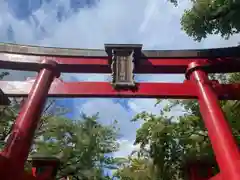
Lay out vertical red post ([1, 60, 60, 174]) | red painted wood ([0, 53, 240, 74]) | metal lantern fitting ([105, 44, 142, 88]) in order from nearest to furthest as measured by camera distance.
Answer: vertical red post ([1, 60, 60, 174])
metal lantern fitting ([105, 44, 142, 88])
red painted wood ([0, 53, 240, 74])

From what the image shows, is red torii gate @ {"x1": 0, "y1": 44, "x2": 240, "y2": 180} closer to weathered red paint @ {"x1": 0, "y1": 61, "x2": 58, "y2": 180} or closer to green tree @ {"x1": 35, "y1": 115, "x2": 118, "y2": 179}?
weathered red paint @ {"x1": 0, "y1": 61, "x2": 58, "y2": 180}

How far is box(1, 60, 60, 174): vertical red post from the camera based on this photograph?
404cm

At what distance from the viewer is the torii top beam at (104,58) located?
245 inches

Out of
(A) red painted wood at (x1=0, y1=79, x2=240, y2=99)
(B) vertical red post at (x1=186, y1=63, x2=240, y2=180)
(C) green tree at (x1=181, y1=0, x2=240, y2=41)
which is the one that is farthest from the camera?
(C) green tree at (x1=181, y1=0, x2=240, y2=41)

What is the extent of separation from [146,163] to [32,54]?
4588 mm

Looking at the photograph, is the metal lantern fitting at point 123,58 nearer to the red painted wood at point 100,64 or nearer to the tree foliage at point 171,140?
the red painted wood at point 100,64

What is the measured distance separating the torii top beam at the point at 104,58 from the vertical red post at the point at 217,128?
361mm

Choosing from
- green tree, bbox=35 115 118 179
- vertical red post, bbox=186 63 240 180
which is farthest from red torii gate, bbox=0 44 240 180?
green tree, bbox=35 115 118 179

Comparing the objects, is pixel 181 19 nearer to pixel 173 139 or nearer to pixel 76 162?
pixel 173 139

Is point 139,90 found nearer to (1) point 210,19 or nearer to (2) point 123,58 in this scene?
(2) point 123,58

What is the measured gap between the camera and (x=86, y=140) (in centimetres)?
1092

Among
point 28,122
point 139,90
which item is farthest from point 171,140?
point 28,122

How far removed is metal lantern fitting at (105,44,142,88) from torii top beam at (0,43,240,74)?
0.71 ft

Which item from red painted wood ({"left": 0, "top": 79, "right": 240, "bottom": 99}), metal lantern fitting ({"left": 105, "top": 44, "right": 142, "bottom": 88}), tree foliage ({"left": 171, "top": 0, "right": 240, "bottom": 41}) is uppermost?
tree foliage ({"left": 171, "top": 0, "right": 240, "bottom": 41})
